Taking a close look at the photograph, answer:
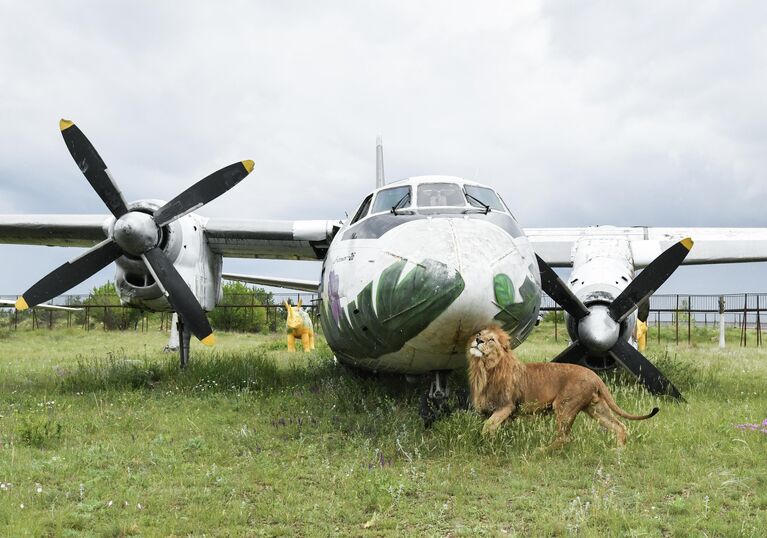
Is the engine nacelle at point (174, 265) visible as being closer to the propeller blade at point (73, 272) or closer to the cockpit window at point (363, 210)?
the propeller blade at point (73, 272)

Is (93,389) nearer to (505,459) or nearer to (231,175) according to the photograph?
(231,175)

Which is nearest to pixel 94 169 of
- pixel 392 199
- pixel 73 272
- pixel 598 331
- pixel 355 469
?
pixel 73 272

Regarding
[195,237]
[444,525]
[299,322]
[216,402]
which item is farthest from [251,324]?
[444,525]

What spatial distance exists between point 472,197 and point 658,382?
3.87 m

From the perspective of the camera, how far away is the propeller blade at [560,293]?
8.11 m

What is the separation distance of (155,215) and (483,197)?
5.50m

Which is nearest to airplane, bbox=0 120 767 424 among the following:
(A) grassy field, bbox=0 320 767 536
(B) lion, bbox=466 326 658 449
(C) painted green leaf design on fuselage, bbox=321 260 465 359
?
(C) painted green leaf design on fuselage, bbox=321 260 465 359

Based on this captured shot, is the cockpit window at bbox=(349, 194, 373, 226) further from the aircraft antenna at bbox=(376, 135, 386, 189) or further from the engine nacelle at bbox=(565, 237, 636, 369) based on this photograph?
the aircraft antenna at bbox=(376, 135, 386, 189)

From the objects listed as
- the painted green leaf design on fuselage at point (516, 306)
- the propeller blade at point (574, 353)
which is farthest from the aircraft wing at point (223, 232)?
the painted green leaf design on fuselage at point (516, 306)

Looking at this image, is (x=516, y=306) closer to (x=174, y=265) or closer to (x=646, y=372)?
(x=646, y=372)

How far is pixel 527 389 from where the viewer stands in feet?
18.6

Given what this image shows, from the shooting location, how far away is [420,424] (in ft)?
21.2

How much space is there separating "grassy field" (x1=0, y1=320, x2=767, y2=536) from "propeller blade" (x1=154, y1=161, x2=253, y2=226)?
2831mm

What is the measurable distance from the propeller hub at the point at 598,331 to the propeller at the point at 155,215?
568 centimetres
